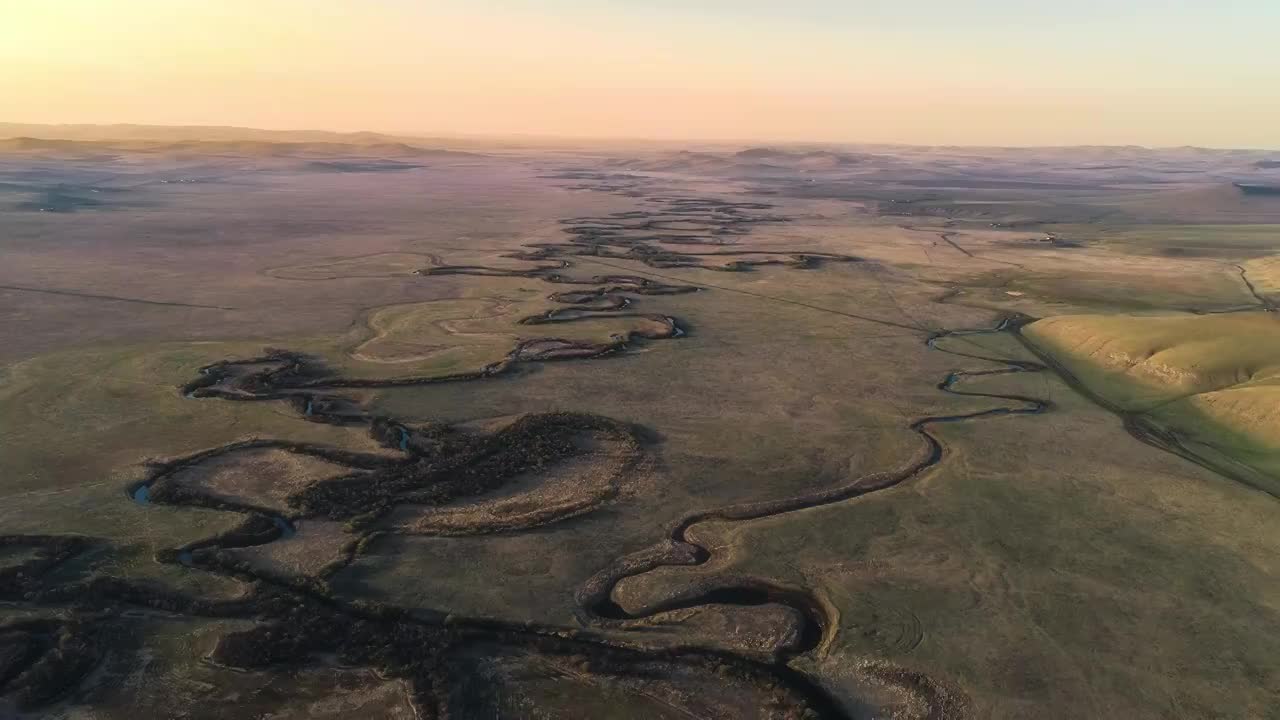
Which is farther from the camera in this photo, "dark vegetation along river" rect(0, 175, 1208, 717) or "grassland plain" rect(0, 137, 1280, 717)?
"grassland plain" rect(0, 137, 1280, 717)

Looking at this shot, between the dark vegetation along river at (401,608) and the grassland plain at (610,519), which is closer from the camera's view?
the dark vegetation along river at (401,608)

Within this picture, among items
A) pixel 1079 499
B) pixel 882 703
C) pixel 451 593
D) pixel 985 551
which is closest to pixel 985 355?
pixel 1079 499

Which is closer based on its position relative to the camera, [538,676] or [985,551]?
[538,676]

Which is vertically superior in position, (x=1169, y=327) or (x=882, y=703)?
(x=1169, y=327)

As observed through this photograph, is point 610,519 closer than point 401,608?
No

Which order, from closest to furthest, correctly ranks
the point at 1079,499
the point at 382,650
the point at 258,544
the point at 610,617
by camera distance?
1. the point at 382,650
2. the point at 610,617
3. the point at 258,544
4. the point at 1079,499

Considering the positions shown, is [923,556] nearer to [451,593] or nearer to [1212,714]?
[1212,714]

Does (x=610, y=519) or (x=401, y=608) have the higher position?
(x=610, y=519)

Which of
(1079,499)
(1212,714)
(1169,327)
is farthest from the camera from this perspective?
(1169,327)
